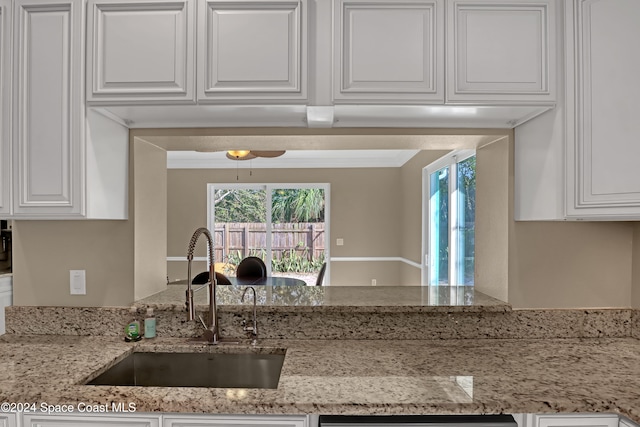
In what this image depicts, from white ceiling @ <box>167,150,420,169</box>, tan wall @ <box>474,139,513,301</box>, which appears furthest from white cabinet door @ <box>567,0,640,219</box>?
white ceiling @ <box>167,150,420,169</box>

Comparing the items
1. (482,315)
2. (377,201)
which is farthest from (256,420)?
(377,201)

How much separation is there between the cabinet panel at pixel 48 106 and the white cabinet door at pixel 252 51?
0.49 m

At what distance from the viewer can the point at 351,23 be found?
1523 millimetres

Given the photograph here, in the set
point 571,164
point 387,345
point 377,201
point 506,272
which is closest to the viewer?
point 571,164

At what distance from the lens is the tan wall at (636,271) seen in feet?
5.98

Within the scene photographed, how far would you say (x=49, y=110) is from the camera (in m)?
1.56

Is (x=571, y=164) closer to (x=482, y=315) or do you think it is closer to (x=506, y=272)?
(x=506, y=272)

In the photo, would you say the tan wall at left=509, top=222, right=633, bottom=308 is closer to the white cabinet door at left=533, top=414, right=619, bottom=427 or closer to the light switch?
the white cabinet door at left=533, top=414, right=619, bottom=427

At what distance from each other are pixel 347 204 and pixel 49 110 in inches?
216

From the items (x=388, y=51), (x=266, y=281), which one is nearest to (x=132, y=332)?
(x=388, y=51)

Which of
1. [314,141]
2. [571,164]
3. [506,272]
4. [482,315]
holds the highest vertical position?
[314,141]

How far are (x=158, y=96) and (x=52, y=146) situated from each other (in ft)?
1.44

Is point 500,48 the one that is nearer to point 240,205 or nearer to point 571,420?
point 571,420

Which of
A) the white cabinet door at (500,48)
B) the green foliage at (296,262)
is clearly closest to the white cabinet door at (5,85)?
the white cabinet door at (500,48)
